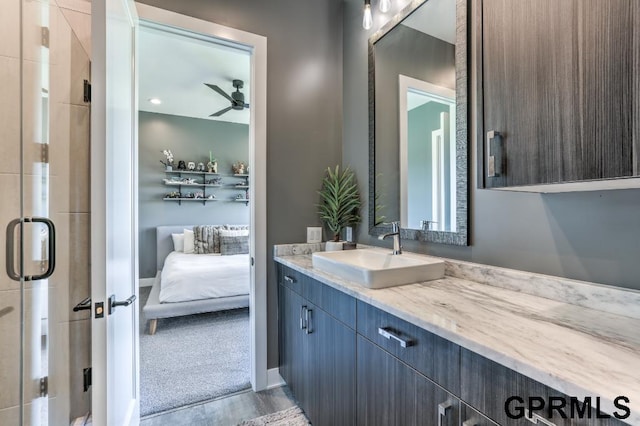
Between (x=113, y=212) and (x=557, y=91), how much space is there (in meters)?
1.60

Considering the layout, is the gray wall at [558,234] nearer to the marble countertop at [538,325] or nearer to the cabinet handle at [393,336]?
the marble countertop at [538,325]

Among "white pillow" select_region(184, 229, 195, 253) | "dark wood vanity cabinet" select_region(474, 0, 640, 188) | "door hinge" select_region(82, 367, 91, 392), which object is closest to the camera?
"dark wood vanity cabinet" select_region(474, 0, 640, 188)

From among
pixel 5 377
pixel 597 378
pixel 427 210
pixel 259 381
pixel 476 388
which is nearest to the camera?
pixel 597 378

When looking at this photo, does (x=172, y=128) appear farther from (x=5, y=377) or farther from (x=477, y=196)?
(x=477, y=196)

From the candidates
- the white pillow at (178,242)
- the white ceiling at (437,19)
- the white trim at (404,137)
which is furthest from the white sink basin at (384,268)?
the white pillow at (178,242)

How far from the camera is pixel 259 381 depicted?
2057 mm

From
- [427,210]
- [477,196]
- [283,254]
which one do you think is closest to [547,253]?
[477,196]

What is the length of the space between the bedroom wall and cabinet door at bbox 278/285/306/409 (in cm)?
373

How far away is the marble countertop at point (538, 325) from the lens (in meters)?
0.56

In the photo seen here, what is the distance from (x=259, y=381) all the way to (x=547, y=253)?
6.21ft

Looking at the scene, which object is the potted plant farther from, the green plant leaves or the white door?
the white door

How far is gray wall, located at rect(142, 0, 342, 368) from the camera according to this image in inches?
83.4

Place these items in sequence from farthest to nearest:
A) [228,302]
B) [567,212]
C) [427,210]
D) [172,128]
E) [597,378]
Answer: [172,128] < [228,302] < [427,210] < [567,212] < [597,378]

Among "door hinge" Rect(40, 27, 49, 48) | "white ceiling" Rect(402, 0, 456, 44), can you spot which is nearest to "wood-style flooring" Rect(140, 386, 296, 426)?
"door hinge" Rect(40, 27, 49, 48)
